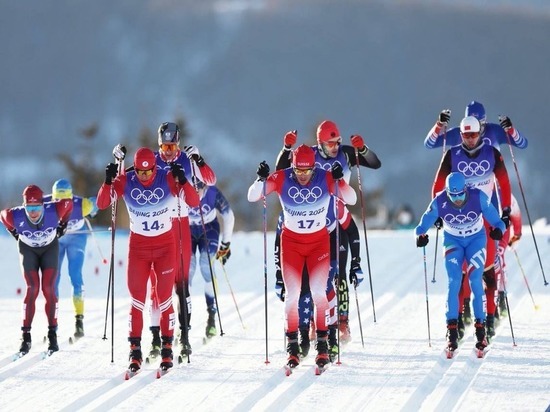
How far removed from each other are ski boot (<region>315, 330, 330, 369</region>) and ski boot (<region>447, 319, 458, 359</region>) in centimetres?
122

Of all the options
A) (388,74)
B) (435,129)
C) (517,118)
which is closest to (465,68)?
(388,74)

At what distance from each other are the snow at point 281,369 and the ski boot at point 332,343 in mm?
150

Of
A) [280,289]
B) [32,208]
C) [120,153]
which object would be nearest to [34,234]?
[32,208]

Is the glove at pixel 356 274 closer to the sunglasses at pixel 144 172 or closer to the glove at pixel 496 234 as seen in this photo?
the glove at pixel 496 234

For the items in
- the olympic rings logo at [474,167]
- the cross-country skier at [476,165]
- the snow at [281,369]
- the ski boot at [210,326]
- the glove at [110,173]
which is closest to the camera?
the snow at [281,369]

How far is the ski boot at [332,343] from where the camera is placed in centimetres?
943

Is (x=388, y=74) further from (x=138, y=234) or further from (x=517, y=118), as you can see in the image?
(x=138, y=234)

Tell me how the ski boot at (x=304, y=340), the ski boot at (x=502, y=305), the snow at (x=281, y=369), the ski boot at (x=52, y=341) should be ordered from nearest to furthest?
the snow at (x=281, y=369) → the ski boot at (x=304, y=340) → the ski boot at (x=52, y=341) → the ski boot at (x=502, y=305)

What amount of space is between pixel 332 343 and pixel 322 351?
607 millimetres

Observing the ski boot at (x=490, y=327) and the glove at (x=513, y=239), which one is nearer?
the ski boot at (x=490, y=327)

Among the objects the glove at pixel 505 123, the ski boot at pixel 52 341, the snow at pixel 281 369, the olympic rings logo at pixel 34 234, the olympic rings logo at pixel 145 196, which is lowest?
the snow at pixel 281 369

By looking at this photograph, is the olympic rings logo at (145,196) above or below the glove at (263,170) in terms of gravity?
below

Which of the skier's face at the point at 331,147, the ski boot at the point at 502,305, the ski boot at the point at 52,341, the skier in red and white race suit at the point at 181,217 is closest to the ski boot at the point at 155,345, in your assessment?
the skier in red and white race suit at the point at 181,217

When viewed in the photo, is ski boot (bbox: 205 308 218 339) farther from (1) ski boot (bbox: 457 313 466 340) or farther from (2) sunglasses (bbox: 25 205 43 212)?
(1) ski boot (bbox: 457 313 466 340)
